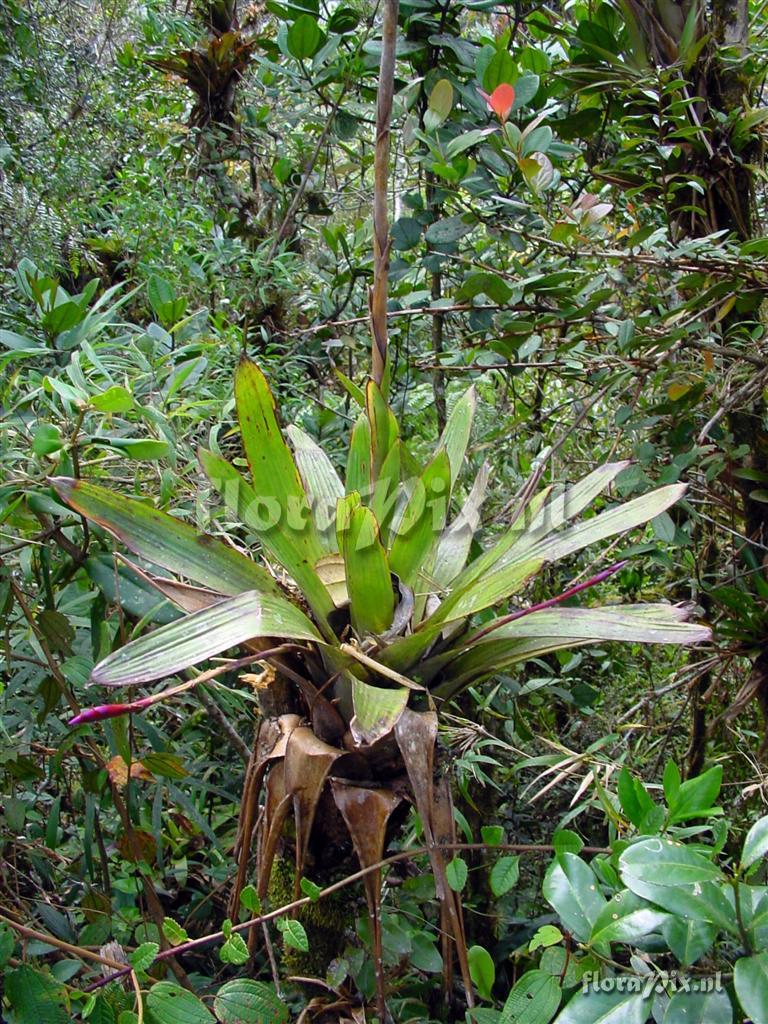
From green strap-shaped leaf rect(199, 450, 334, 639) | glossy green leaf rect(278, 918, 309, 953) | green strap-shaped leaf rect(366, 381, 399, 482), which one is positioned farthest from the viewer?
green strap-shaped leaf rect(366, 381, 399, 482)

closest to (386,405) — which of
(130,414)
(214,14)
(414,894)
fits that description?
(130,414)

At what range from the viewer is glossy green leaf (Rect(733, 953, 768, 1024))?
0.45 m

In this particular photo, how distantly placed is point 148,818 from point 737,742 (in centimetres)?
100

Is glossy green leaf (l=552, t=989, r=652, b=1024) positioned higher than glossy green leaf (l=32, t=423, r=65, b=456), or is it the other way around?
glossy green leaf (l=32, t=423, r=65, b=456)

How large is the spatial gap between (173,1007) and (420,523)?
50 cm

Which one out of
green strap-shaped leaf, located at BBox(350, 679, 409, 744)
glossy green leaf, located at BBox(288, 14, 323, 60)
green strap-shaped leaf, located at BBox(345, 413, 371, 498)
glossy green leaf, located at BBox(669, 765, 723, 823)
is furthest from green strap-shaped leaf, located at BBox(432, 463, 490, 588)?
glossy green leaf, located at BBox(288, 14, 323, 60)

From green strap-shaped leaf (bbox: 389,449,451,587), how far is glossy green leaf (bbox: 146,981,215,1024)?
44 centimetres

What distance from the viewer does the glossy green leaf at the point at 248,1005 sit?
68 cm

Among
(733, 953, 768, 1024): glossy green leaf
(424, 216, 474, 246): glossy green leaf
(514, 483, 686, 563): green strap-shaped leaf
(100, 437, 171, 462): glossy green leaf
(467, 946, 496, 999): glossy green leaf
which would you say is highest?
(424, 216, 474, 246): glossy green leaf

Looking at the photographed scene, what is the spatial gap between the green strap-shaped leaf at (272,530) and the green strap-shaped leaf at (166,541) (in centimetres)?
3

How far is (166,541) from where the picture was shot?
76cm

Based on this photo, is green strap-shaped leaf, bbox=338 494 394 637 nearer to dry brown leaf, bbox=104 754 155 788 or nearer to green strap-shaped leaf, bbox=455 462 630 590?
green strap-shaped leaf, bbox=455 462 630 590

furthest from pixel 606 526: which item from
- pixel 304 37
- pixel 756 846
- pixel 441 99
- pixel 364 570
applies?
pixel 304 37

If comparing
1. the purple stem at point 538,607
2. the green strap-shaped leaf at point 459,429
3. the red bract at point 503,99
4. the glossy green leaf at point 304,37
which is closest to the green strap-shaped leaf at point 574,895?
the purple stem at point 538,607
